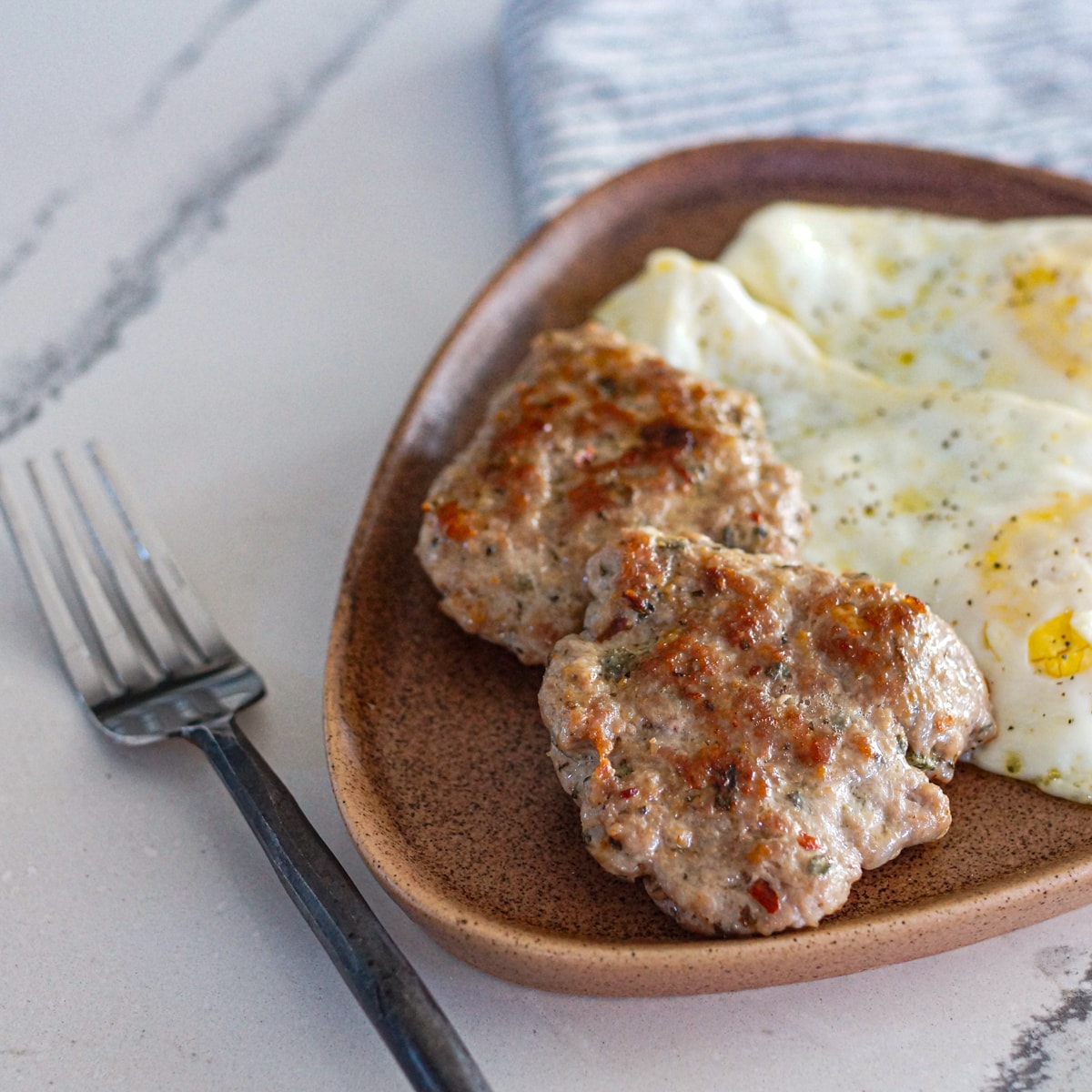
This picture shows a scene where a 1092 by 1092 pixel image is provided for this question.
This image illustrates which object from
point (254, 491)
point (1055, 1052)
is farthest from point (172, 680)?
point (1055, 1052)

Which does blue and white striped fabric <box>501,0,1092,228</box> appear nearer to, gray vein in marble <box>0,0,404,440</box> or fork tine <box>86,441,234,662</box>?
gray vein in marble <box>0,0,404,440</box>

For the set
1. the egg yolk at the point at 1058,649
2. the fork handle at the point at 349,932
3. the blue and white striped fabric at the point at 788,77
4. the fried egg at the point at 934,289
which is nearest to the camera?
the fork handle at the point at 349,932

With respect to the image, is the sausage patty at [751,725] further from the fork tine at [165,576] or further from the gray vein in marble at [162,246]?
the gray vein in marble at [162,246]

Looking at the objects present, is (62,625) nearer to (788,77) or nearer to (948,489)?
(948,489)

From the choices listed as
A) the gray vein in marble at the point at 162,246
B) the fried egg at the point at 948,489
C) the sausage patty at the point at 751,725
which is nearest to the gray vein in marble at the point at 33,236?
the gray vein in marble at the point at 162,246

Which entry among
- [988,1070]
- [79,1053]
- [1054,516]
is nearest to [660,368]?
[1054,516]

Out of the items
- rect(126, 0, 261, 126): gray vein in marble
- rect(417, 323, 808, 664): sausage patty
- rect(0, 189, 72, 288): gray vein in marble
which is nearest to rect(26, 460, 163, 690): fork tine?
rect(417, 323, 808, 664): sausage patty
